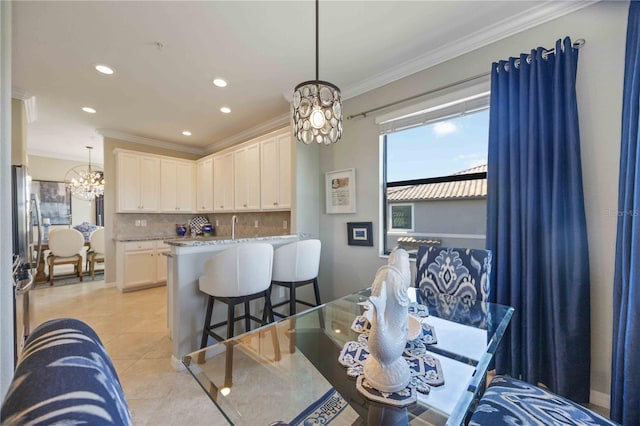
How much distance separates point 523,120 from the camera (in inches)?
75.5

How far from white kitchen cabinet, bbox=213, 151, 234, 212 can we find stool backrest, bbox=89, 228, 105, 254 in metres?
2.47

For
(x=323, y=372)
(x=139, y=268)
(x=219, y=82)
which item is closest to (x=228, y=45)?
Result: (x=219, y=82)

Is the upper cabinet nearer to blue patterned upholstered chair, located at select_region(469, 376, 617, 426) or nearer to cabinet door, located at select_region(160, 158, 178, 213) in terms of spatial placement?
cabinet door, located at select_region(160, 158, 178, 213)

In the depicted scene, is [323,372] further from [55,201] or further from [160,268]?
[55,201]

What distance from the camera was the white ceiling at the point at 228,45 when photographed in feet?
6.25

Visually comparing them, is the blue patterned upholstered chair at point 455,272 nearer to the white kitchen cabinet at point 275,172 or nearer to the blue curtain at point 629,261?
the blue curtain at point 629,261

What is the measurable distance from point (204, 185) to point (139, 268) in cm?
181

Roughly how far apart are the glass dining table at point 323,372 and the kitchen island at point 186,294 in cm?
116

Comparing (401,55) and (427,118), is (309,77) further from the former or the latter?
(427,118)

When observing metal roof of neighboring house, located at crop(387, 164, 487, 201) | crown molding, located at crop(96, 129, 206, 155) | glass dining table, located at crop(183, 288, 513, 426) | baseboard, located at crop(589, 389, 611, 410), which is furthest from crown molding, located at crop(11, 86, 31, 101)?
baseboard, located at crop(589, 389, 611, 410)

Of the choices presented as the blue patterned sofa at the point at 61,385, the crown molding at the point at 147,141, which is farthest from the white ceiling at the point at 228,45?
the blue patterned sofa at the point at 61,385

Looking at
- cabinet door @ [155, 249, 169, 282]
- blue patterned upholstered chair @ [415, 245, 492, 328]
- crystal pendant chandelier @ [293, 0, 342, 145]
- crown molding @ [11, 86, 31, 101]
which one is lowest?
cabinet door @ [155, 249, 169, 282]

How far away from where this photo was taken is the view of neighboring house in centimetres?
233

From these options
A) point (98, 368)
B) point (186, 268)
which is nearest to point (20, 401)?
point (98, 368)
